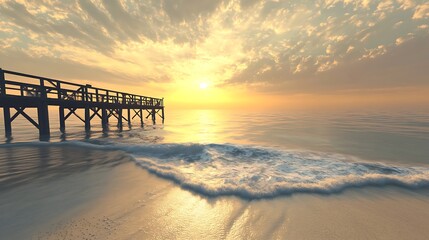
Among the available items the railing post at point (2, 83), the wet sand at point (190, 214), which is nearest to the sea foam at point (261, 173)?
the wet sand at point (190, 214)

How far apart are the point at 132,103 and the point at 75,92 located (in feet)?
36.8

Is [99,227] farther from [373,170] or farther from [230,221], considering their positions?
[373,170]

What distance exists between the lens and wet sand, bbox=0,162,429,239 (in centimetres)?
311

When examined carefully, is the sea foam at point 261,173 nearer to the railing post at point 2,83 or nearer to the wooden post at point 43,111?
the railing post at point 2,83

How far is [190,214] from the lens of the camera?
371 centimetres

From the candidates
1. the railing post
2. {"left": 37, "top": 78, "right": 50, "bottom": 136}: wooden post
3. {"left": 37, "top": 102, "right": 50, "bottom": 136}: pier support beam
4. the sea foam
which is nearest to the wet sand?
the sea foam

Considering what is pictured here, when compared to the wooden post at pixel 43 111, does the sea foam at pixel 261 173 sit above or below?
below

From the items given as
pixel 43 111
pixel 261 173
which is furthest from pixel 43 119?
pixel 261 173

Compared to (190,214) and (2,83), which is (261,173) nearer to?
(190,214)

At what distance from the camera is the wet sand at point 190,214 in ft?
10.2

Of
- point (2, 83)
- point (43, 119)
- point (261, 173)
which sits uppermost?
point (2, 83)

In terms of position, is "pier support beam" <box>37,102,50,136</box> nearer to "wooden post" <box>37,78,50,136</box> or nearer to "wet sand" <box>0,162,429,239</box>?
"wooden post" <box>37,78,50,136</box>

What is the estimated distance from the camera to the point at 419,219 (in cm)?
372

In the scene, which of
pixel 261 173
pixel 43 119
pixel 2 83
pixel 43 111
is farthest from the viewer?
pixel 43 119
